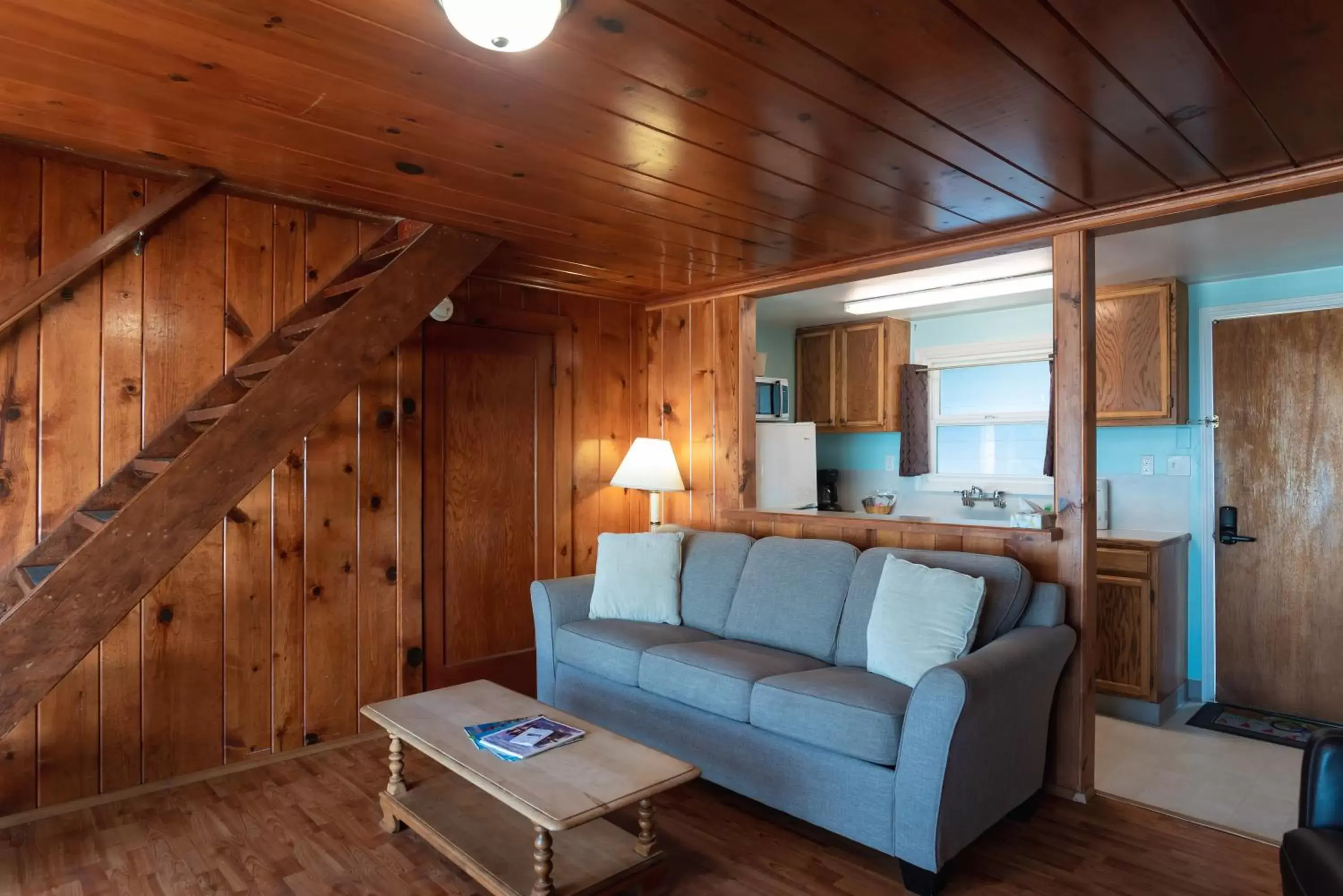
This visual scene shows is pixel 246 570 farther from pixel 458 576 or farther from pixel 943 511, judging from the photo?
pixel 943 511

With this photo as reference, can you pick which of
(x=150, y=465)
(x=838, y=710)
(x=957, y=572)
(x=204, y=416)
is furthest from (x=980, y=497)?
(x=150, y=465)

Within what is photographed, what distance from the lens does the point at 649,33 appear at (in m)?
1.70

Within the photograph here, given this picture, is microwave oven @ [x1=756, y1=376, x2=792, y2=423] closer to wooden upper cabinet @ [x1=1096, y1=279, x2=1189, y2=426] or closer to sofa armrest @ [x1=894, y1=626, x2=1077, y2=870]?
wooden upper cabinet @ [x1=1096, y1=279, x2=1189, y2=426]

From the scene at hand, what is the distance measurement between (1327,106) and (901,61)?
1.16 m

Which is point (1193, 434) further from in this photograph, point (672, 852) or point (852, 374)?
point (672, 852)

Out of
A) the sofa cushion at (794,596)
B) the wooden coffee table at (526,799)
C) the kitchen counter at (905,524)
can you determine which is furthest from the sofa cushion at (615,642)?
the kitchen counter at (905,524)

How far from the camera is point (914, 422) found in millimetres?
5320

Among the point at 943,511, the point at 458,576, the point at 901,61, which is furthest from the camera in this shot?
the point at 943,511

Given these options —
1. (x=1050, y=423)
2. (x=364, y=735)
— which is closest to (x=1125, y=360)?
(x=1050, y=423)

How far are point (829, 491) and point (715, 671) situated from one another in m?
3.16

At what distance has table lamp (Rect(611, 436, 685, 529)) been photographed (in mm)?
4219

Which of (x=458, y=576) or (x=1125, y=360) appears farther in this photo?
(x=1125, y=360)

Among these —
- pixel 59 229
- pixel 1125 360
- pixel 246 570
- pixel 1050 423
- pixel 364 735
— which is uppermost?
pixel 59 229

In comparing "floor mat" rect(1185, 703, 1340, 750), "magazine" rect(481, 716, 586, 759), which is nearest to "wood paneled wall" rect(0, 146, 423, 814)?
"magazine" rect(481, 716, 586, 759)
